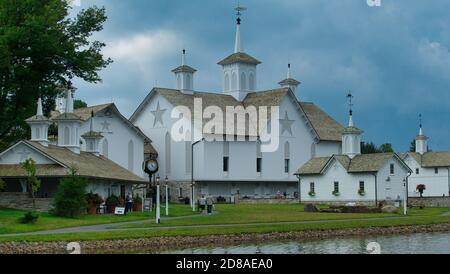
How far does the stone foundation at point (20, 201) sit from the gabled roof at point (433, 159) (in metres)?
71.6

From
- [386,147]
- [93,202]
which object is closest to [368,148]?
[386,147]

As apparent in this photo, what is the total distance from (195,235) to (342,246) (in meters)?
7.23

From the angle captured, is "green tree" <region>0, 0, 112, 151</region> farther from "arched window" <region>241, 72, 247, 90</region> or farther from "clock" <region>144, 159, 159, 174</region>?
"arched window" <region>241, 72, 247, 90</region>

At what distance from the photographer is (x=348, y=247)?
39.2 metres

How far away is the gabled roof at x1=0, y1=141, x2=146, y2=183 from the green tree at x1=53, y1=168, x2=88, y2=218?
5.91 m

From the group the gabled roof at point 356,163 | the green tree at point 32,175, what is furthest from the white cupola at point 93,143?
the gabled roof at point 356,163

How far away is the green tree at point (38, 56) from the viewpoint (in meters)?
65.2

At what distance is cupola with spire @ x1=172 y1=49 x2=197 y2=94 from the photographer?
105 meters

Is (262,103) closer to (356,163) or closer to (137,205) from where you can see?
(356,163)

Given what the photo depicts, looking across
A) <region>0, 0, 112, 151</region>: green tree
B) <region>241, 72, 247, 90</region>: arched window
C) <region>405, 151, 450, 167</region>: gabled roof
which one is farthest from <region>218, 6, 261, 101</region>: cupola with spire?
<region>0, 0, 112, 151</region>: green tree

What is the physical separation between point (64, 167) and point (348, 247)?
26863mm
